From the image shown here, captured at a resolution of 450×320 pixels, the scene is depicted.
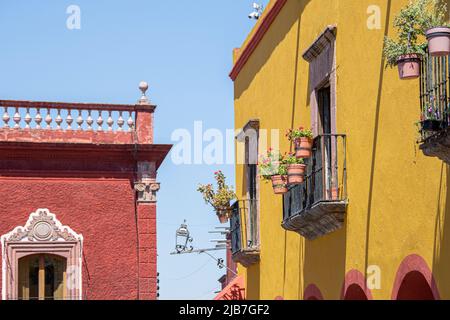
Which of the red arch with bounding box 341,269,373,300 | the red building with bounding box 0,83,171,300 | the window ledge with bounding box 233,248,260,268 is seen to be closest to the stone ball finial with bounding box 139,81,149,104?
the red building with bounding box 0,83,171,300

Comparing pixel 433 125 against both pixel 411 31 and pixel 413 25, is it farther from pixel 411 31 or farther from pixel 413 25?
pixel 413 25

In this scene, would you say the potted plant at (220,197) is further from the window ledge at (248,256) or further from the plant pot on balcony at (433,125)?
the plant pot on balcony at (433,125)

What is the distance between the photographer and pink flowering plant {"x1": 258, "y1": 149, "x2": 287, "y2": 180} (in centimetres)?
1389

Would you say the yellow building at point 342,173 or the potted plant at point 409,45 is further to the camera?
the yellow building at point 342,173

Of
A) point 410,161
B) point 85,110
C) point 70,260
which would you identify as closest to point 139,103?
point 85,110

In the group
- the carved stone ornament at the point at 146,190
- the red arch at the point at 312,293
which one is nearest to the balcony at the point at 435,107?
the red arch at the point at 312,293

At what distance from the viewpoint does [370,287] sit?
1146 centimetres

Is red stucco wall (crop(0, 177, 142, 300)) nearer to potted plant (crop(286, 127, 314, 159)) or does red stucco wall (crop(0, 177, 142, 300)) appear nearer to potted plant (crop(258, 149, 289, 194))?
potted plant (crop(258, 149, 289, 194))

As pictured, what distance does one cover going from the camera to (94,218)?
21.7 metres

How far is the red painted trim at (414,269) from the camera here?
9498 mm

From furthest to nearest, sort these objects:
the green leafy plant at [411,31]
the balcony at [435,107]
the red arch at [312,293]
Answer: the red arch at [312,293] → the green leafy plant at [411,31] → the balcony at [435,107]

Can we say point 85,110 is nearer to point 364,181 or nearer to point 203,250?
point 203,250

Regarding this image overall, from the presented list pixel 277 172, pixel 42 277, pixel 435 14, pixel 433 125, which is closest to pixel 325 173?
pixel 277 172

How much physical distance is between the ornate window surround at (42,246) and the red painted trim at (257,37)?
454 cm
